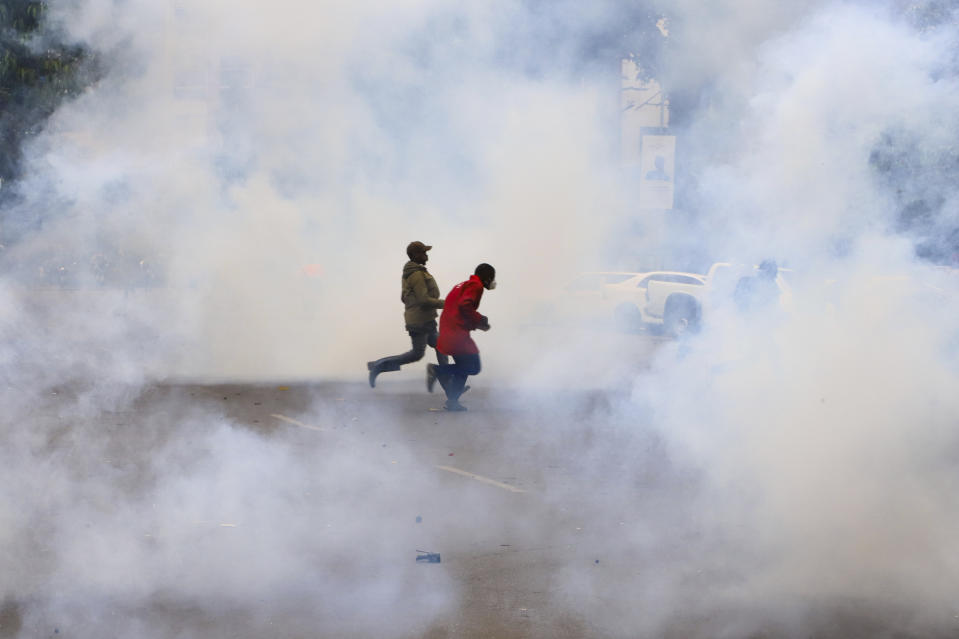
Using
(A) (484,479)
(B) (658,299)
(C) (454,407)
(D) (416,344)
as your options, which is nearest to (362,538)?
(A) (484,479)

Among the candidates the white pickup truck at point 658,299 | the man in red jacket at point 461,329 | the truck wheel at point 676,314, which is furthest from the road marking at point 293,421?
the truck wheel at point 676,314

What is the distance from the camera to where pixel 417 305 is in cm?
977

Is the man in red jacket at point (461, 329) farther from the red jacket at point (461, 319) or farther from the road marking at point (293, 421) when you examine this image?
the road marking at point (293, 421)

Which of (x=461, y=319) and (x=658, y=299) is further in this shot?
(x=658, y=299)

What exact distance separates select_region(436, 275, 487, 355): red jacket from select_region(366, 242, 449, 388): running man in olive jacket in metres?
0.37

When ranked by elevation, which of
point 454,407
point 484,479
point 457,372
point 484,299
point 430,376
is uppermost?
point 484,299

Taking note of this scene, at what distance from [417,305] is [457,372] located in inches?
34.1

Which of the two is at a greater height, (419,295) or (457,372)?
(419,295)

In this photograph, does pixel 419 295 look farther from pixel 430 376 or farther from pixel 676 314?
pixel 676 314

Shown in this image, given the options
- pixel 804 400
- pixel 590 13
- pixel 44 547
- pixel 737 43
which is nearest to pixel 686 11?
pixel 737 43

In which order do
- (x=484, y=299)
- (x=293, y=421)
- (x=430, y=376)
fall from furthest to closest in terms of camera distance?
1. (x=484, y=299)
2. (x=430, y=376)
3. (x=293, y=421)

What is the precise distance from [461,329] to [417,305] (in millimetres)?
877

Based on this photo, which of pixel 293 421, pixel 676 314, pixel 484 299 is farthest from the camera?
pixel 676 314

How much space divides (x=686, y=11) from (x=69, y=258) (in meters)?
6.36
